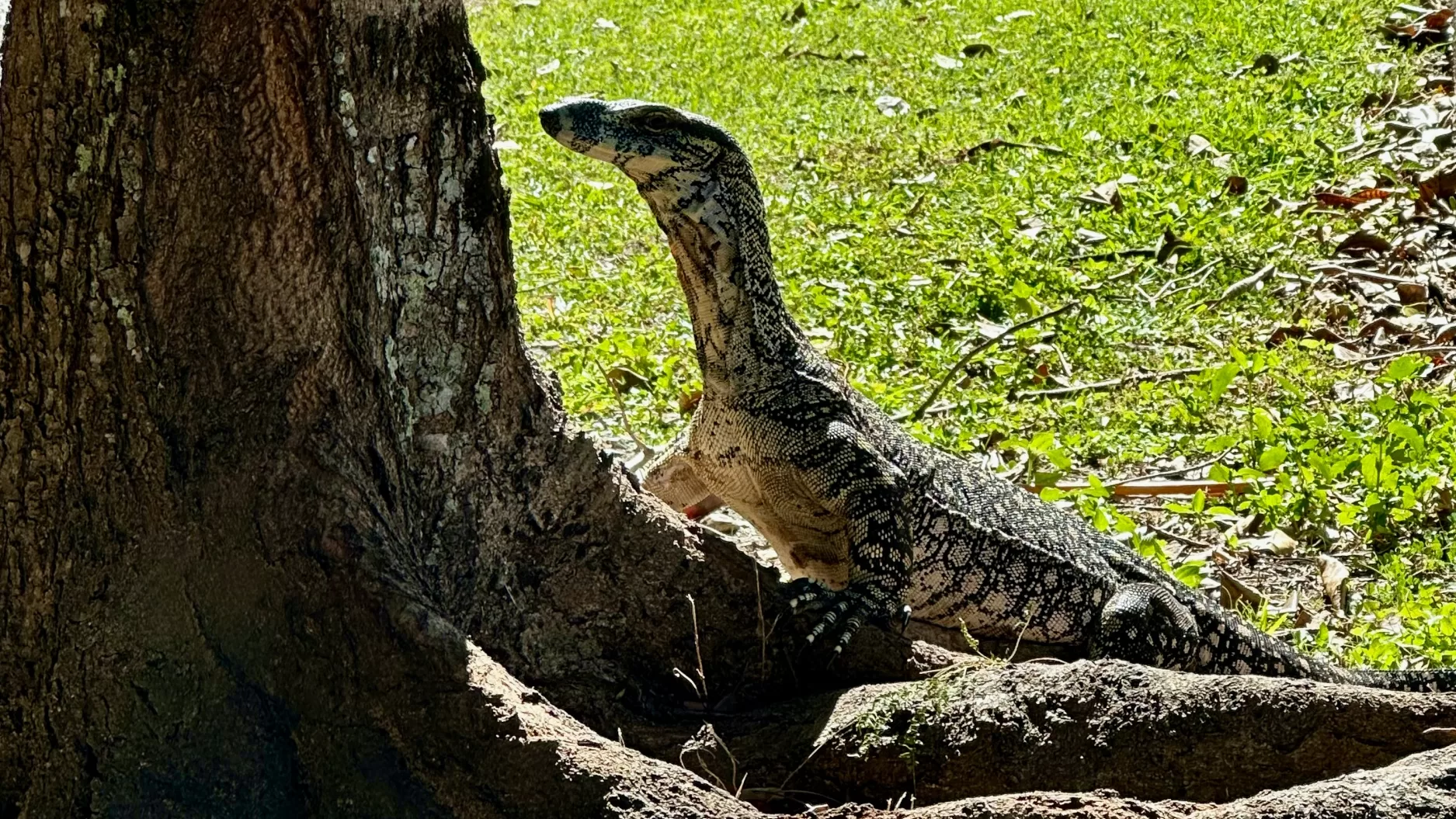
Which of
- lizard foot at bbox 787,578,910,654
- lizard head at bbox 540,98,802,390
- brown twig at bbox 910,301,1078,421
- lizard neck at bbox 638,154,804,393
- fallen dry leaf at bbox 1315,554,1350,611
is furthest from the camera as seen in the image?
brown twig at bbox 910,301,1078,421

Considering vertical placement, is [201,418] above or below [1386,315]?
above

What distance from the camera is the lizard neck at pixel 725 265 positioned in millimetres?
4488

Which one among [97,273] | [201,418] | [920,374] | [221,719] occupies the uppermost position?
[97,273]

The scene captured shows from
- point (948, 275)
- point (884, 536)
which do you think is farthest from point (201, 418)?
point (948, 275)

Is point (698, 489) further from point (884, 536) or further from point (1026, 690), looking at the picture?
point (1026, 690)

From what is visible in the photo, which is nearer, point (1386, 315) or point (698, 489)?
point (698, 489)

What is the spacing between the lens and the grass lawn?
5.75 meters

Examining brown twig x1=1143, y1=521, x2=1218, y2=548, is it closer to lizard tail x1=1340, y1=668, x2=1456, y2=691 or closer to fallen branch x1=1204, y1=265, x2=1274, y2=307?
lizard tail x1=1340, y1=668, x2=1456, y2=691

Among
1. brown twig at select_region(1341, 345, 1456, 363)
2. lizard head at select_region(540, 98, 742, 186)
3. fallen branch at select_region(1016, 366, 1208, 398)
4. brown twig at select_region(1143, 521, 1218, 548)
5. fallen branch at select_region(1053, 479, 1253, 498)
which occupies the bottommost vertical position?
brown twig at select_region(1143, 521, 1218, 548)

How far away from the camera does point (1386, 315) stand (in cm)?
713

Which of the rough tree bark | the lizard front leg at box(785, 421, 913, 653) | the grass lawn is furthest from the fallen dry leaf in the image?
the rough tree bark

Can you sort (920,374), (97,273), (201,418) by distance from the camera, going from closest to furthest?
Result: (97,273) < (201,418) < (920,374)

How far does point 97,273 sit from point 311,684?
31.9 inches

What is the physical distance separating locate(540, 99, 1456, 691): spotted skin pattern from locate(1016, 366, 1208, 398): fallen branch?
187 cm
